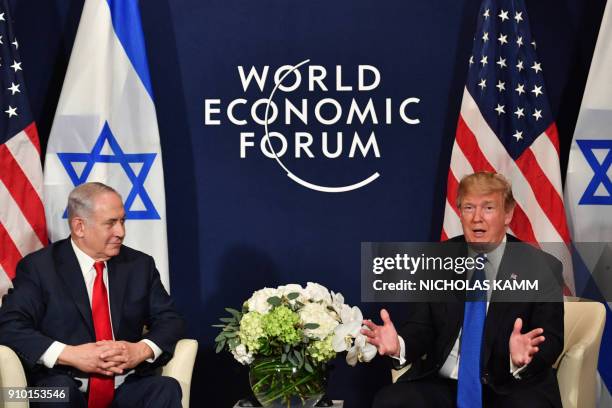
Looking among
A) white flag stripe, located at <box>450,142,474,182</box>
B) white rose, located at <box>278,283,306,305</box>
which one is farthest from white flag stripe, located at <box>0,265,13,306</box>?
white flag stripe, located at <box>450,142,474,182</box>

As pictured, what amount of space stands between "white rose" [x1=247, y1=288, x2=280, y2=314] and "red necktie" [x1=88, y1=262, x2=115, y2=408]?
607 mm

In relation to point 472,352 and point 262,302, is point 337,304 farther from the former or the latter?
point 472,352

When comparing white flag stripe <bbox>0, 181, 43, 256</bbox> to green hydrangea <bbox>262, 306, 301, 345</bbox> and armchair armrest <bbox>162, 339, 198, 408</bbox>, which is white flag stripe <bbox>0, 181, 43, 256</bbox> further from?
green hydrangea <bbox>262, 306, 301, 345</bbox>

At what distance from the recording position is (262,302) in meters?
4.14

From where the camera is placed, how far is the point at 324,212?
5445 mm

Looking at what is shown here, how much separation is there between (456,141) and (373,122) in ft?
1.71

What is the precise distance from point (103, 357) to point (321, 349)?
88 cm

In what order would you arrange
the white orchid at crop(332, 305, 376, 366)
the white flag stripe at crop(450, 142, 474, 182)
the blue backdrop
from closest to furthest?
the white orchid at crop(332, 305, 376, 366) < the white flag stripe at crop(450, 142, 474, 182) < the blue backdrop

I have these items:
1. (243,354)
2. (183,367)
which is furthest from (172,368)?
(243,354)

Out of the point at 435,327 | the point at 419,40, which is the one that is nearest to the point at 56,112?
the point at 419,40

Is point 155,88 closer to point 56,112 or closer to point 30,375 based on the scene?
point 56,112

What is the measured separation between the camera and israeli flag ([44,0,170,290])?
519 cm

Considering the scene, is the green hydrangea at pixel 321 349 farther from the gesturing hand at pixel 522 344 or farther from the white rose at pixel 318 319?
the gesturing hand at pixel 522 344

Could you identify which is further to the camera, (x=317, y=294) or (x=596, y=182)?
(x=596, y=182)
